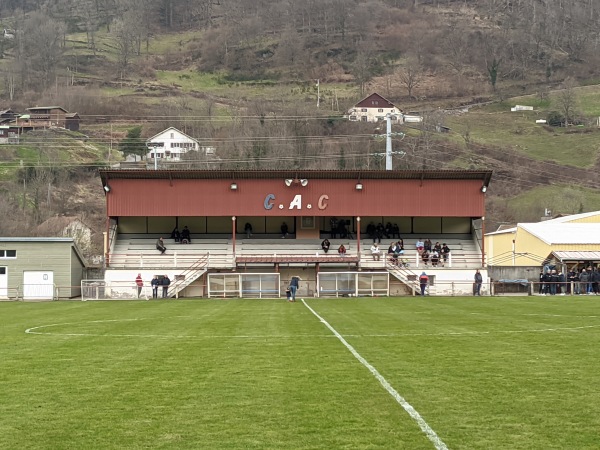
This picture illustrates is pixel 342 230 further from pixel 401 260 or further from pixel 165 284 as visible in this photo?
pixel 165 284

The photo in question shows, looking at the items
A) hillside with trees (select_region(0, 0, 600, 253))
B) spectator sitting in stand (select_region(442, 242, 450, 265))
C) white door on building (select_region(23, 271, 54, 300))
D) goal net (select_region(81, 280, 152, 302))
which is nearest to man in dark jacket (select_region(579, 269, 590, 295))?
spectator sitting in stand (select_region(442, 242, 450, 265))

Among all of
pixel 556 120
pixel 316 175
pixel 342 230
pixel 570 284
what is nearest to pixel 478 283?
pixel 570 284

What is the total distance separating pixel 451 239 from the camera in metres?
63.0

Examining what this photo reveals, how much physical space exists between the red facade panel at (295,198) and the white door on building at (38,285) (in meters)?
7.12

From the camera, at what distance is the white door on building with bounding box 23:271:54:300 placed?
5409cm

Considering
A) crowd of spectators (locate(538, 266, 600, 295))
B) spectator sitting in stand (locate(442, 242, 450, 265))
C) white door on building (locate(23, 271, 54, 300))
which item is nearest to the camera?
crowd of spectators (locate(538, 266, 600, 295))

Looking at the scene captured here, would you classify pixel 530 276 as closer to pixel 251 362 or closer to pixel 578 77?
pixel 251 362

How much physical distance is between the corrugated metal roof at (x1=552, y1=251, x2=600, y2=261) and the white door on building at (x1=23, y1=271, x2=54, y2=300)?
34110mm

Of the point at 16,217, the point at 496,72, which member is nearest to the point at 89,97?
the point at 16,217

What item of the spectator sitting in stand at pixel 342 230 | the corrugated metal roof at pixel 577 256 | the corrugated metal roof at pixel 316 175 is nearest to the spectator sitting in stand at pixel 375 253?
the spectator sitting in stand at pixel 342 230

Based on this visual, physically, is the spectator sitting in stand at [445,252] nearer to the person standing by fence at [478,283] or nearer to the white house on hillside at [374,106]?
the person standing by fence at [478,283]

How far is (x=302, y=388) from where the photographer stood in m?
12.2

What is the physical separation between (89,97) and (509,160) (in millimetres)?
77774

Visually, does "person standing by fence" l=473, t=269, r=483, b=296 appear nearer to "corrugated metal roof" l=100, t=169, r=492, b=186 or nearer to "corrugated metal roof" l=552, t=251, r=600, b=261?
"corrugated metal roof" l=552, t=251, r=600, b=261
